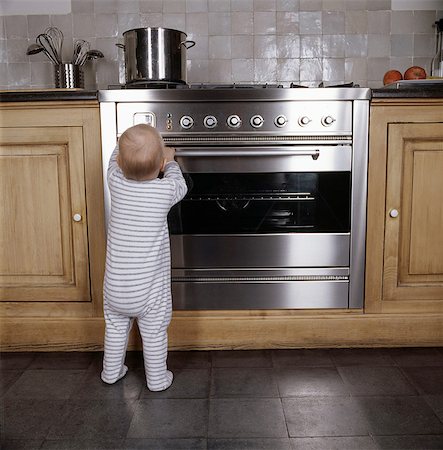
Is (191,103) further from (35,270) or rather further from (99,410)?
(99,410)

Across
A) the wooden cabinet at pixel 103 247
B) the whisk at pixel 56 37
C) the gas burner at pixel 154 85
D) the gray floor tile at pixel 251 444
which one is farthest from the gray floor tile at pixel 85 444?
the whisk at pixel 56 37

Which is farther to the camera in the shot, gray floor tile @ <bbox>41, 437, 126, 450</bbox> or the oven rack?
the oven rack

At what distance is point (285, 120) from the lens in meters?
1.81

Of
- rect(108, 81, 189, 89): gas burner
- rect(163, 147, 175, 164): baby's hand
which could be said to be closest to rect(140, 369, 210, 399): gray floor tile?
rect(163, 147, 175, 164): baby's hand

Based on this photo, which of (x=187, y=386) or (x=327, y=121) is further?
(x=327, y=121)

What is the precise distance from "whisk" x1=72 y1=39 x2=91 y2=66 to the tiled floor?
49.8 inches

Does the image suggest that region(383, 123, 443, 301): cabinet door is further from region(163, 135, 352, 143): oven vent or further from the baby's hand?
the baby's hand

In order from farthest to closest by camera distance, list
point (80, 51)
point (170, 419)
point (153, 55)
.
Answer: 1. point (80, 51)
2. point (153, 55)
3. point (170, 419)

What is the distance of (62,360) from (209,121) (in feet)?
3.19

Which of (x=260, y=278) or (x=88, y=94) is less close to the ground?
(x=88, y=94)

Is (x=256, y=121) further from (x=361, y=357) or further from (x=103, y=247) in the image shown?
(x=361, y=357)

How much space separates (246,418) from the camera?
1.46m

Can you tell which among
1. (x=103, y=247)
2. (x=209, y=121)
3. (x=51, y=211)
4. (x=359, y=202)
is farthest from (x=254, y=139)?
(x=51, y=211)

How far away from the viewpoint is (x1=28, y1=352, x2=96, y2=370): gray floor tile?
1.82 m
